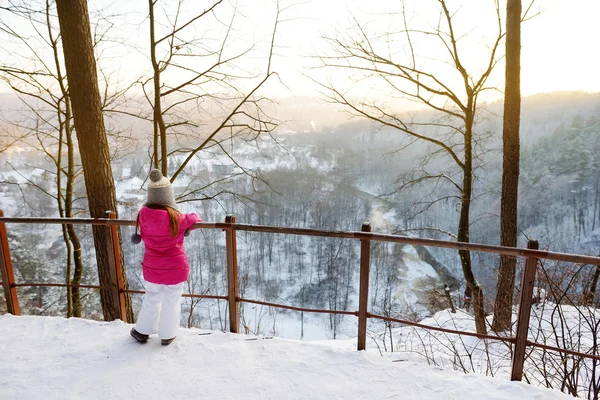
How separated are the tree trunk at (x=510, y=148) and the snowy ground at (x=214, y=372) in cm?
301

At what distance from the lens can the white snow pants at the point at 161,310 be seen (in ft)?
9.36

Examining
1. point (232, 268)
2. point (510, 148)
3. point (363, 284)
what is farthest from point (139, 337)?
point (510, 148)

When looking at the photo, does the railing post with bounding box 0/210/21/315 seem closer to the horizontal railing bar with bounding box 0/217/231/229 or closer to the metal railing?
the metal railing

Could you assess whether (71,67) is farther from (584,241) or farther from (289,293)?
(584,241)

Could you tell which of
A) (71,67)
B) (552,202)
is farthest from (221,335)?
(552,202)

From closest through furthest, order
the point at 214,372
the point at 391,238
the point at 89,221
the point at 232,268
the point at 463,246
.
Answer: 1. the point at 463,246
2. the point at 214,372
3. the point at 391,238
4. the point at 232,268
5. the point at 89,221

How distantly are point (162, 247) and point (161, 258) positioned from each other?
93 millimetres

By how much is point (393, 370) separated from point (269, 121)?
559 cm

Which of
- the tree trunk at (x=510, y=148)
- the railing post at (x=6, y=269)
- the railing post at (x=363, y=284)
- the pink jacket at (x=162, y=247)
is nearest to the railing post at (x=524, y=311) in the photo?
the railing post at (x=363, y=284)

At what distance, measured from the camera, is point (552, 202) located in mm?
54531

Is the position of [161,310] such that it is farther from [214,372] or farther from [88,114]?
[88,114]

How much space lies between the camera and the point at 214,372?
2611 mm

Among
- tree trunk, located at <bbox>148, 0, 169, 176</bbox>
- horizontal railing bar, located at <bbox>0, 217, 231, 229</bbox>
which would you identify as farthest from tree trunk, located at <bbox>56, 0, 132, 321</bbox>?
tree trunk, located at <bbox>148, 0, 169, 176</bbox>

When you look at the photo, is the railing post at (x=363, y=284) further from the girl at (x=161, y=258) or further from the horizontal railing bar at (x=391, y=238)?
the girl at (x=161, y=258)
